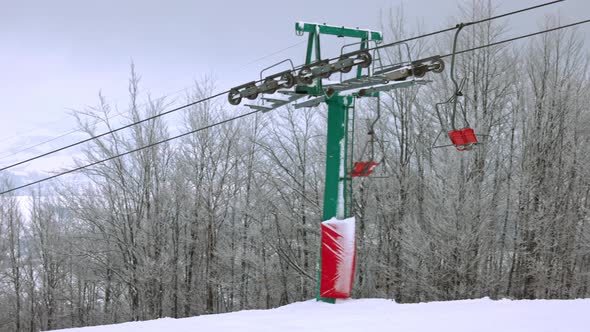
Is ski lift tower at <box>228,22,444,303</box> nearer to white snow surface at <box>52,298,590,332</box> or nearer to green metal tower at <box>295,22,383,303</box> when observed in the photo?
green metal tower at <box>295,22,383,303</box>

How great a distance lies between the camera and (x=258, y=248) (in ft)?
90.1

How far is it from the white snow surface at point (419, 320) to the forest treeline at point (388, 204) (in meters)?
13.3

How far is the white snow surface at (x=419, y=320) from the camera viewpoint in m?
5.69

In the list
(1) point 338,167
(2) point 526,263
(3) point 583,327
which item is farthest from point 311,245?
(3) point 583,327

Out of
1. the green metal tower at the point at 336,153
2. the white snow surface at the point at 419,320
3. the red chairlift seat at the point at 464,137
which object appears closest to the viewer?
the white snow surface at the point at 419,320

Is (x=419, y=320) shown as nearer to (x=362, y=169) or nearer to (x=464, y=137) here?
(x=464, y=137)

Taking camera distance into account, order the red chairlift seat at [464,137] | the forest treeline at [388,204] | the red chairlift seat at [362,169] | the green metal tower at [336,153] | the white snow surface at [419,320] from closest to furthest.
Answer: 1. the white snow surface at [419,320]
2. the red chairlift seat at [464,137]
3. the green metal tower at [336,153]
4. the red chairlift seat at [362,169]
5. the forest treeline at [388,204]

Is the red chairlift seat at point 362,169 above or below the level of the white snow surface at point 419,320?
above

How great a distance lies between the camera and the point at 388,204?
24.6 meters

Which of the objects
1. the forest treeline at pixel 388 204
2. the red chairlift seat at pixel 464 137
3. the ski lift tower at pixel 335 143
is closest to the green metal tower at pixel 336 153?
the ski lift tower at pixel 335 143

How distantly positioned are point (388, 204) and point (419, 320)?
18648mm

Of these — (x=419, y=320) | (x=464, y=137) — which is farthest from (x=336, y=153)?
(x=419, y=320)

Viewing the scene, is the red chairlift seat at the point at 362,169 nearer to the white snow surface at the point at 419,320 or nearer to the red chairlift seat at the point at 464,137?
the red chairlift seat at the point at 464,137

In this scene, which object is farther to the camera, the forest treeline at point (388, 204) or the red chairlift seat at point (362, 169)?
the forest treeline at point (388, 204)
